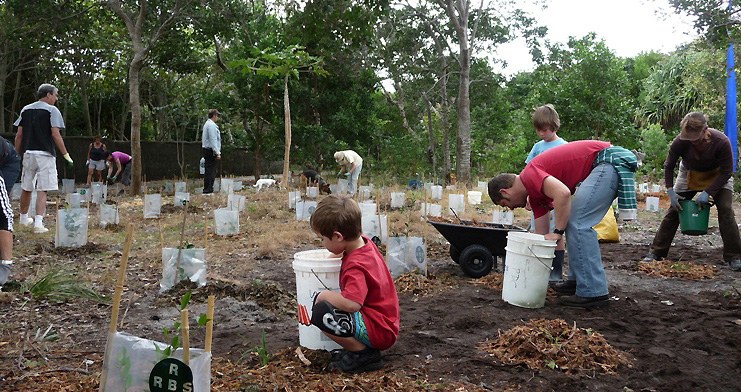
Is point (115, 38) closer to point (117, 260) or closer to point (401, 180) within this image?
point (401, 180)

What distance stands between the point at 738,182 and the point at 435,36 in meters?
9.04

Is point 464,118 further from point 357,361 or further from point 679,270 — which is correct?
point 357,361

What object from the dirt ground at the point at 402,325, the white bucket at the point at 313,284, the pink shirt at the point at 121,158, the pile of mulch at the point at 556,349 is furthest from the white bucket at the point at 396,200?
the pink shirt at the point at 121,158

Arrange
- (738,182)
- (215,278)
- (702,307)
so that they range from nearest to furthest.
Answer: (702,307), (215,278), (738,182)

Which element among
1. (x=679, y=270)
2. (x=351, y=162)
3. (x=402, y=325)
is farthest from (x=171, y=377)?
(x=351, y=162)

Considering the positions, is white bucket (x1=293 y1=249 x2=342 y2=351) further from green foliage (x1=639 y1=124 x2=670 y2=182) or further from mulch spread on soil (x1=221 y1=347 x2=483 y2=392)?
green foliage (x1=639 y1=124 x2=670 y2=182)

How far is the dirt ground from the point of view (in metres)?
2.34

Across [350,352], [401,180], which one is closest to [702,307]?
[350,352]

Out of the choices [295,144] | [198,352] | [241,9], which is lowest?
[198,352]

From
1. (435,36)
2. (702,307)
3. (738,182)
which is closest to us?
(702,307)

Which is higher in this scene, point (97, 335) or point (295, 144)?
point (295, 144)

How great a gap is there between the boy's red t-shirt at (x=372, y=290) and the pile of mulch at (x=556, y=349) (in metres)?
0.56

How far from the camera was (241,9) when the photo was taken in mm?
11234

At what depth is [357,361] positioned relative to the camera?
2.41 meters
